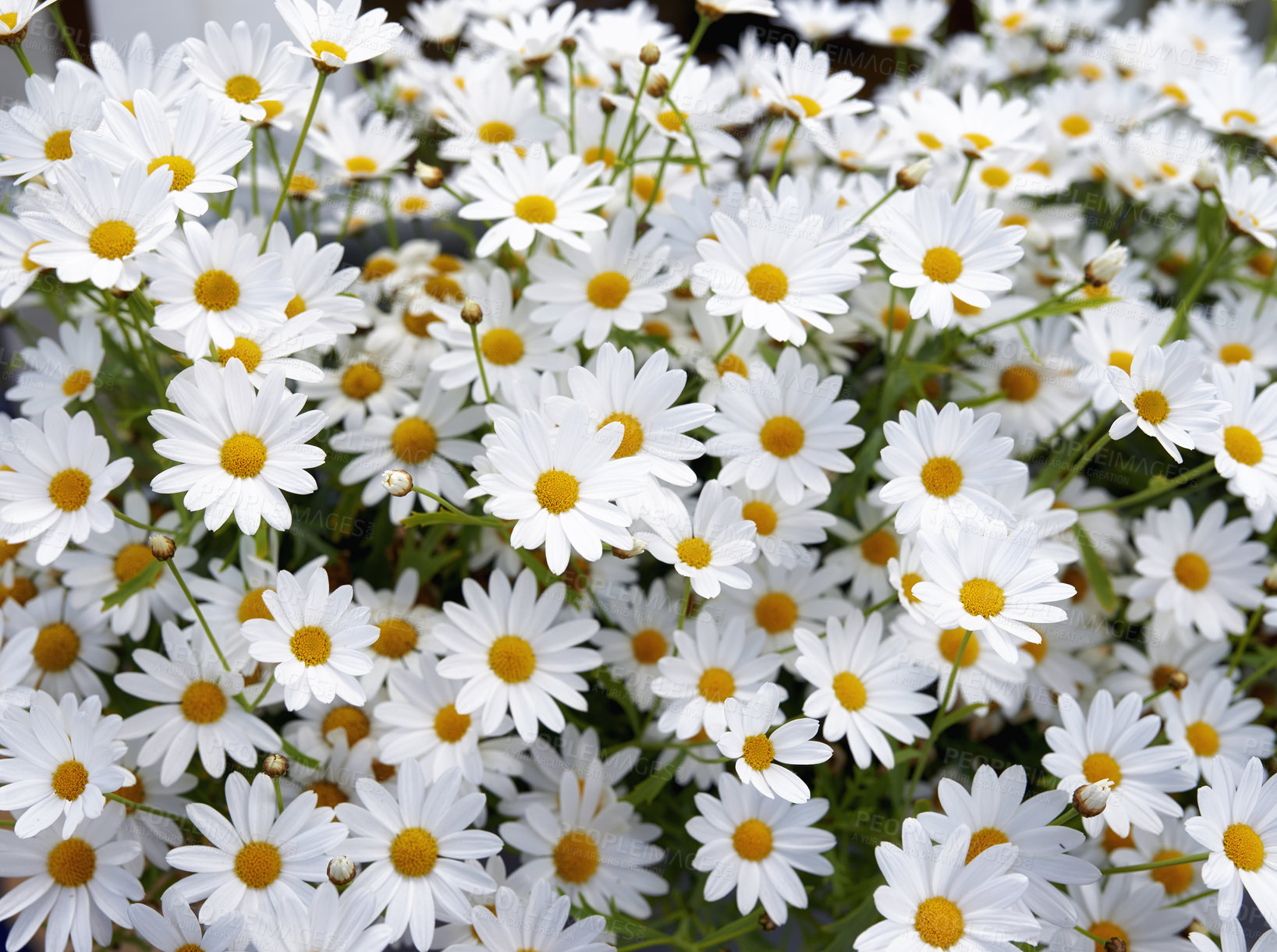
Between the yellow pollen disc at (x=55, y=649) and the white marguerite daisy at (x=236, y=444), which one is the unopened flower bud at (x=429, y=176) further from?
the yellow pollen disc at (x=55, y=649)

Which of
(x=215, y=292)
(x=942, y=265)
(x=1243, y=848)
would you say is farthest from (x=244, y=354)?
(x=1243, y=848)

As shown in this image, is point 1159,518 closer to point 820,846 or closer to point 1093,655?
point 1093,655

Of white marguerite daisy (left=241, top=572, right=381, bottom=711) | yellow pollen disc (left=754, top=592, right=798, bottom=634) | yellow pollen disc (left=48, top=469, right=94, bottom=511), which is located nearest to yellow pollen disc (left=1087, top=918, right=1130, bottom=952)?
yellow pollen disc (left=754, top=592, right=798, bottom=634)

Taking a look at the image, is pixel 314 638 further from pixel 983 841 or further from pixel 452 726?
pixel 983 841

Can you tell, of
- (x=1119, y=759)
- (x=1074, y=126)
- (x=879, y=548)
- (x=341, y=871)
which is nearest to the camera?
(x=341, y=871)

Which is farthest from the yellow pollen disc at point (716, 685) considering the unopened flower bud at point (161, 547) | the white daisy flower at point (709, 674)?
the unopened flower bud at point (161, 547)

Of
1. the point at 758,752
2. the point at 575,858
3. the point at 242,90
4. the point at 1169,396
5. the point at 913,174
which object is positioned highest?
the point at 242,90

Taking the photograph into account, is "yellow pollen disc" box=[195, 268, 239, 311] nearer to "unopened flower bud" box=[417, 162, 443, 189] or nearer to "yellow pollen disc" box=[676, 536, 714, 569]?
"unopened flower bud" box=[417, 162, 443, 189]
